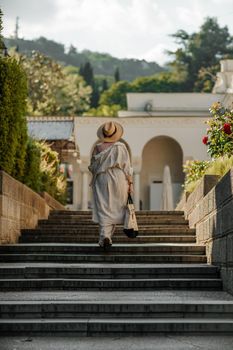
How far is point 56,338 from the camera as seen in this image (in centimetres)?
612

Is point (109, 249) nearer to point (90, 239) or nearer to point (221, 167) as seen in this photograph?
point (90, 239)

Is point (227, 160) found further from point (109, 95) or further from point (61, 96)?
point (109, 95)

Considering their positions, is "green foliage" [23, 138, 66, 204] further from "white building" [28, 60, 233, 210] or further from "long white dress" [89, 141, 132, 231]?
"white building" [28, 60, 233, 210]

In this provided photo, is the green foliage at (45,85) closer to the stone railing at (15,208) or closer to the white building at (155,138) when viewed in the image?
the white building at (155,138)

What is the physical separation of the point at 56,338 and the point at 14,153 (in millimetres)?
6200

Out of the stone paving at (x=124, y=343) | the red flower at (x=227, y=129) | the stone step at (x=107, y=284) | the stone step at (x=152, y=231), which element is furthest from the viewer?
the stone step at (x=152, y=231)

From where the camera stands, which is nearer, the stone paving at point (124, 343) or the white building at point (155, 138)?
the stone paving at point (124, 343)

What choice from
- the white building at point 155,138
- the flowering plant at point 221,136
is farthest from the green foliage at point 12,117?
the white building at point 155,138

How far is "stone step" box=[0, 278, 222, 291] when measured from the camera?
797 cm

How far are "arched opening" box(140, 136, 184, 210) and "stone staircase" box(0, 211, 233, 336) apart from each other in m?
23.4

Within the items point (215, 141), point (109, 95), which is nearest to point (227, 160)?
point (215, 141)

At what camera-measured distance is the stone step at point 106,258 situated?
941 centimetres

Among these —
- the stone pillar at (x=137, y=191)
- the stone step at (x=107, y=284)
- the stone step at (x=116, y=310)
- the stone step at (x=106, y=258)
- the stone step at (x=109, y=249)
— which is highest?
the stone pillar at (x=137, y=191)

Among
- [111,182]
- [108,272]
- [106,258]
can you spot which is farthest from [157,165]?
[108,272]
